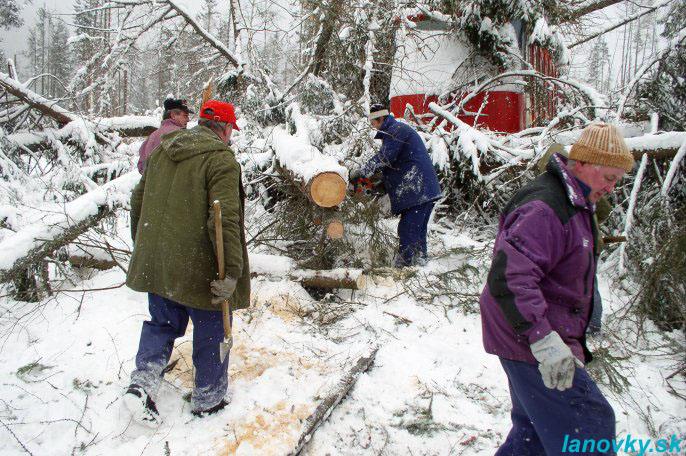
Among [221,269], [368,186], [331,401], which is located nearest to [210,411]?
[331,401]

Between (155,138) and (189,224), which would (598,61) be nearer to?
(155,138)

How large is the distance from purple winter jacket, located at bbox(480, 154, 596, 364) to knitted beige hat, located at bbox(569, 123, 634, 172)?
11 centimetres

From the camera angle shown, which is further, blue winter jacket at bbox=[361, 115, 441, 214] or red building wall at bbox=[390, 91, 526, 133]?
red building wall at bbox=[390, 91, 526, 133]

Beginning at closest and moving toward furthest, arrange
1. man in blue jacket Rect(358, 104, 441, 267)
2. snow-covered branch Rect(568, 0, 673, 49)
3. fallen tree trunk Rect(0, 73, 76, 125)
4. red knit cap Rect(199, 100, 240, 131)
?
red knit cap Rect(199, 100, 240, 131), man in blue jacket Rect(358, 104, 441, 267), fallen tree trunk Rect(0, 73, 76, 125), snow-covered branch Rect(568, 0, 673, 49)

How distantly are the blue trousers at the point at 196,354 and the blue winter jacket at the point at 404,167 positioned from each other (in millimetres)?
2765

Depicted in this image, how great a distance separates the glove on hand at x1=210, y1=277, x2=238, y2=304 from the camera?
2.53m

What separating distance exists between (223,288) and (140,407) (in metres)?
0.83

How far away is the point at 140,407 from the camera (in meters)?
2.54

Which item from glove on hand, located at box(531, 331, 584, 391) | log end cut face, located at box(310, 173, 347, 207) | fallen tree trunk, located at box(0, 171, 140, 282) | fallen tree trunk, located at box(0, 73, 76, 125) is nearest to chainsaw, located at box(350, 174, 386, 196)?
log end cut face, located at box(310, 173, 347, 207)

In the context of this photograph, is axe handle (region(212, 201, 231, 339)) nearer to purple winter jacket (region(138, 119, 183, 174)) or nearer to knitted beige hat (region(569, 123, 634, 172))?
knitted beige hat (region(569, 123, 634, 172))

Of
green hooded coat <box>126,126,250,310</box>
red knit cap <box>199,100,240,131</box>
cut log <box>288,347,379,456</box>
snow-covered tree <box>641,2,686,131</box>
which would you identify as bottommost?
cut log <box>288,347,379,456</box>

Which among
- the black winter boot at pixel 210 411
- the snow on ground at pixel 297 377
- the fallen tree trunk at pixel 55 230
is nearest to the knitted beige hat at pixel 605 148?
the snow on ground at pixel 297 377

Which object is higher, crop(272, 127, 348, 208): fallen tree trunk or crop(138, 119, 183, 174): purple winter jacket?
crop(138, 119, 183, 174): purple winter jacket

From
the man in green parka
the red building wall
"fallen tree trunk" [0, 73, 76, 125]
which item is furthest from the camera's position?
the red building wall
